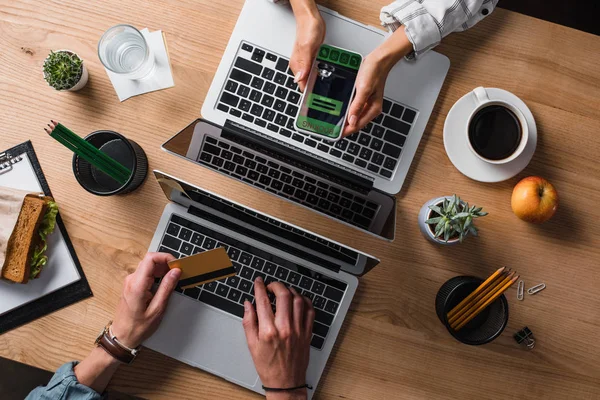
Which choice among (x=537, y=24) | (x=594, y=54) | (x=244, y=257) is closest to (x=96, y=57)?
(x=244, y=257)

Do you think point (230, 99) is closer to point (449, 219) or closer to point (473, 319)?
point (449, 219)

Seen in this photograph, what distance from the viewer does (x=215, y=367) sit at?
0.92 metres

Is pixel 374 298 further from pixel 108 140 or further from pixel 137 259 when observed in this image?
pixel 108 140

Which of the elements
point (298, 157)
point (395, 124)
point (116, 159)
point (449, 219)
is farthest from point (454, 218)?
point (116, 159)

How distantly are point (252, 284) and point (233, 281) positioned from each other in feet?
0.13

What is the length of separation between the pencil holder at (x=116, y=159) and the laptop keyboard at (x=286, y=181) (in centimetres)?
13

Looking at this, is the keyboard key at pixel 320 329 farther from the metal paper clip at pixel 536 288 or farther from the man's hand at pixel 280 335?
the metal paper clip at pixel 536 288

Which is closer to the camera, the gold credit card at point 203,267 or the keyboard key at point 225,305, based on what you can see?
the gold credit card at point 203,267

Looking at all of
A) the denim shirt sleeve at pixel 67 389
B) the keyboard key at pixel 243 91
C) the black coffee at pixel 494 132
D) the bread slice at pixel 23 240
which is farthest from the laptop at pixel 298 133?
the denim shirt sleeve at pixel 67 389

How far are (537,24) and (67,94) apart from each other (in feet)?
3.38

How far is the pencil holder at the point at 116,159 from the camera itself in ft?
2.92

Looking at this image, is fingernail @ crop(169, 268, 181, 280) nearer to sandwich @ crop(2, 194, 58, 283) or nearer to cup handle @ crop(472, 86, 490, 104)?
sandwich @ crop(2, 194, 58, 283)

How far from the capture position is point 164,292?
34.9 inches

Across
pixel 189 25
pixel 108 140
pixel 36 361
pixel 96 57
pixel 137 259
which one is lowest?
pixel 36 361
